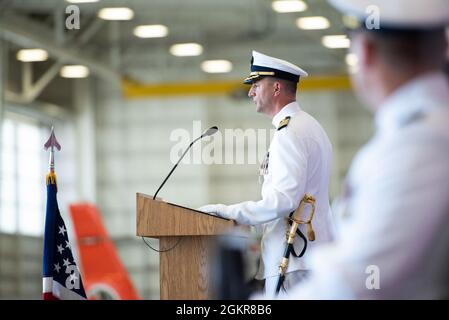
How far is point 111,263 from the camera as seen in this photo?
955 cm

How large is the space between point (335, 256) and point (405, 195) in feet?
0.37

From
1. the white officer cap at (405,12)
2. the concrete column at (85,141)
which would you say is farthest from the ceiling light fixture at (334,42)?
the white officer cap at (405,12)

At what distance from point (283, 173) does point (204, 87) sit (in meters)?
13.8

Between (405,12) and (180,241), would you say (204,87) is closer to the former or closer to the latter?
(180,241)

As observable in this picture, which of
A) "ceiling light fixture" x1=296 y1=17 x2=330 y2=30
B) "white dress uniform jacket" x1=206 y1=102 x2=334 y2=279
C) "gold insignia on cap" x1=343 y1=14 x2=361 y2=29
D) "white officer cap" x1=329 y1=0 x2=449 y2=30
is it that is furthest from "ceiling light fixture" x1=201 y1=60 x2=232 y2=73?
"white officer cap" x1=329 y1=0 x2=449 y2=30

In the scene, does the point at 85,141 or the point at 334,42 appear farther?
the point at 85,141

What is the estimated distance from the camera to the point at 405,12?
1303mm

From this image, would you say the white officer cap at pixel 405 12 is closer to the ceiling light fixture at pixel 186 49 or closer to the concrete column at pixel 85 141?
the ceiling light fixture at pixel 186 49

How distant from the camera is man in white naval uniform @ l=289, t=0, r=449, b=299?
114 centimetres

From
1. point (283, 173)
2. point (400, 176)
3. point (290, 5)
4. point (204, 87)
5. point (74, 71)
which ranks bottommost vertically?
point (400, 176)

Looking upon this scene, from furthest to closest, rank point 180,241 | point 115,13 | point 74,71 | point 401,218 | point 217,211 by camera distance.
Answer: point 74,71
point 115,13
point 180,241
point 217,211
point 401,218

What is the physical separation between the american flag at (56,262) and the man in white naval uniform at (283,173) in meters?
0.67

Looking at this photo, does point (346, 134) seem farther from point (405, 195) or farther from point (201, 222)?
point (405, 195)

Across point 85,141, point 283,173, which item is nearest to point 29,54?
point 85,141
